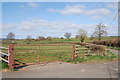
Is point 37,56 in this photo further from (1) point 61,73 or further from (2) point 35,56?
(1) point 61,73

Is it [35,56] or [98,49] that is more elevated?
[98,49]

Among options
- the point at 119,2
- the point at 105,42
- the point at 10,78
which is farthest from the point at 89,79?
the point at 105,42

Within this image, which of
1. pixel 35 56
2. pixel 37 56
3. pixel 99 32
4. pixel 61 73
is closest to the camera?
pixel 61 73

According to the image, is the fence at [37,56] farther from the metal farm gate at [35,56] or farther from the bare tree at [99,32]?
the bare tree at [99,32]

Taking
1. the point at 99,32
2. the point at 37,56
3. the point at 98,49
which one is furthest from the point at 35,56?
the point at 99,32

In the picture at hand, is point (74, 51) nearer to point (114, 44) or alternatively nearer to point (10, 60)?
point (10, 60)

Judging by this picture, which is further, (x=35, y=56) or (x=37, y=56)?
(x=35, y=56)

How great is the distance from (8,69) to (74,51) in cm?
546

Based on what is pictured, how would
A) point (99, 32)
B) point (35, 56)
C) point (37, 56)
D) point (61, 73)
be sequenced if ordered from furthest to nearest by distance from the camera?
1. point (99, 32)
2. point (35, 56)
3. point (37, 56)
4. point (61, 73)

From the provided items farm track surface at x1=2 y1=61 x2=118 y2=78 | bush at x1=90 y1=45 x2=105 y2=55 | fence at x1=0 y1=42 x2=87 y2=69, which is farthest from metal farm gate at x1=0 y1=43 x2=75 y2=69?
bush at x1=90 y1=45 x2=105 y2=55

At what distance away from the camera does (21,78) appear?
579cm

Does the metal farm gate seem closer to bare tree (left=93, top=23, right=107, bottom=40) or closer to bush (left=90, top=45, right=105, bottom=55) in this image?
bush (left=90, top=45, right=105, bottom=55)

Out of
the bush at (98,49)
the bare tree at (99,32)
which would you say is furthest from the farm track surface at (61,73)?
the bare tree at (99,32)

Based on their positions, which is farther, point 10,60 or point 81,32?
point 81,32
